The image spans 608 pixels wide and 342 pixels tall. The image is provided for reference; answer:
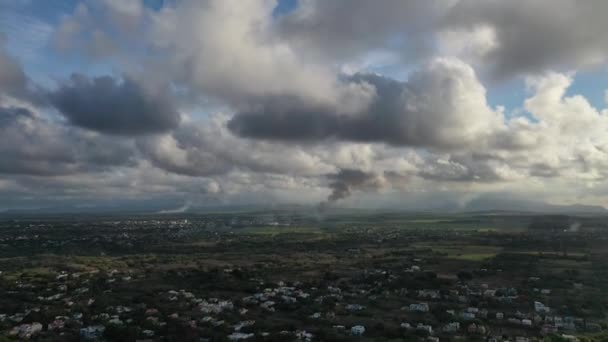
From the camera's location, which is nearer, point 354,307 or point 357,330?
point 357,330

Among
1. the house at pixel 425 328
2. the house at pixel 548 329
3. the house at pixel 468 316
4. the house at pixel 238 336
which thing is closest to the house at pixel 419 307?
the house at pixel 468 316

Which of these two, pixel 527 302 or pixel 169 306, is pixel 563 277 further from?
pixel 169 306

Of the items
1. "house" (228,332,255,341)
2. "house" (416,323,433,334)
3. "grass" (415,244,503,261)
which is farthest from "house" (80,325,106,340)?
"grass" (415,244,503,261)

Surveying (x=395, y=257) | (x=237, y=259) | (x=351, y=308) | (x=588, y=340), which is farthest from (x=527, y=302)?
(x=237, y=259)

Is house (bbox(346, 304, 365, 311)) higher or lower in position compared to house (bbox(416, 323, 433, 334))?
lower

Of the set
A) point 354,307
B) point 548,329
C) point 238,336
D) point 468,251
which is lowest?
point 548,329

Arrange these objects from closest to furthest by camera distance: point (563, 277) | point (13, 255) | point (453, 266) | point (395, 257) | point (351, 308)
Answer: point (351, 308)
point (563, 277)
point (453, 266)
point (395, 257)
point (13, 255)

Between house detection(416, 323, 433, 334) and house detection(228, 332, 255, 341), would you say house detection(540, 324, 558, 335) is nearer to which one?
house detection(416, 323, 433, 334)

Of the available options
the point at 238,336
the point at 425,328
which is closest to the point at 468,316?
the point at 425,328

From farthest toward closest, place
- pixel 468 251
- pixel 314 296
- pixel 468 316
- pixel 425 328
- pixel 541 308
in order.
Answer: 1. pixel 468 251
2. pixel 314 296
3. pixel 541 308
4. pixel 468 316
5. pixel 425 328

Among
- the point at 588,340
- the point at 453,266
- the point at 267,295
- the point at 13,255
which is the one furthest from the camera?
the point at 13,255

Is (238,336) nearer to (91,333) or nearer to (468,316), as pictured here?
(91,333)
